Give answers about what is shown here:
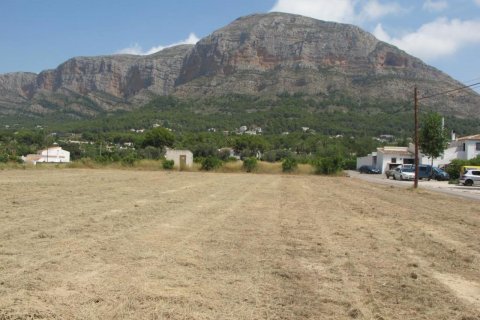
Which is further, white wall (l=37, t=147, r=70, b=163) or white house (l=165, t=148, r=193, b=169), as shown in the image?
white wall (l=37, t=147, r=70, b=163)

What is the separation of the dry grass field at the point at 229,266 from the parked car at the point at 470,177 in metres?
32.5

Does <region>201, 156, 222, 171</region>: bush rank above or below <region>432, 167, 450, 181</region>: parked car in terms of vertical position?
above

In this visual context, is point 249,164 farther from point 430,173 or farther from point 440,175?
point 440,175

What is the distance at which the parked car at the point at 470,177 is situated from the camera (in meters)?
45.3

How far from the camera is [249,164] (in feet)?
201

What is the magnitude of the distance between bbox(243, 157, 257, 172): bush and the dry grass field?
4556 cm

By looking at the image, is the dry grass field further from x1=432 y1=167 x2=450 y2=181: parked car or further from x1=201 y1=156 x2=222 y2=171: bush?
x1=432 y1=167 x2=450 y2=181: parked car

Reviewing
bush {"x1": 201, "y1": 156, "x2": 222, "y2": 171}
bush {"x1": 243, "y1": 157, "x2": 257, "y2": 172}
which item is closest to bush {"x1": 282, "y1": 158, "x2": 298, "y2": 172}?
bush {"x1": 243, "y1": 157, "x2": 257, "y2": 172}

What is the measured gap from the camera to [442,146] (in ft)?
190

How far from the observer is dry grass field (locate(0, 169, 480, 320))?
586 cm

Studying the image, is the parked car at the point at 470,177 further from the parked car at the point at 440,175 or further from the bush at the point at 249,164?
the bush at the point at 249,164

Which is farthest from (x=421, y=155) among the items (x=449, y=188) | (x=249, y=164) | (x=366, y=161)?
(x=449, y=188)

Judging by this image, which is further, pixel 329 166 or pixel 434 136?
pixel 329 166

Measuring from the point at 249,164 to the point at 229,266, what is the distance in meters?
53.3
